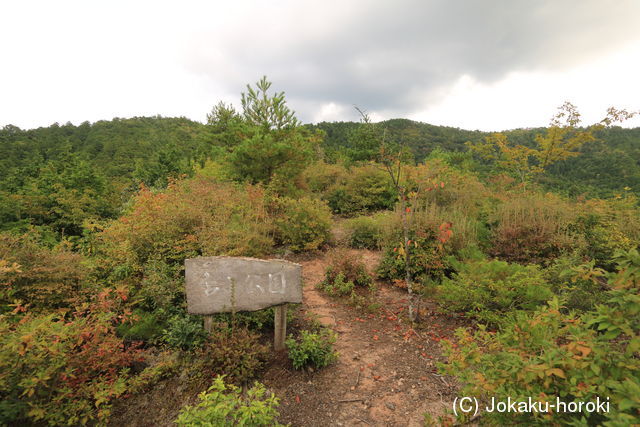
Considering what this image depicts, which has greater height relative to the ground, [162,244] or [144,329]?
[162,244]

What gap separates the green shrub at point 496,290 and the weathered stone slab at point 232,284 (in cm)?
249

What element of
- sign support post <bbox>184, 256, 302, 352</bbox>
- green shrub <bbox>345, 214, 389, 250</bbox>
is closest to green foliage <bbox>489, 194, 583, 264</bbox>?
green shrub <bbox>345, 214, 389, 250</bbox>

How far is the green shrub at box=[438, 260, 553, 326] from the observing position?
3.45 m

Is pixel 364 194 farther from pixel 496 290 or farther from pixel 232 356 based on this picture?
pixel 232 356

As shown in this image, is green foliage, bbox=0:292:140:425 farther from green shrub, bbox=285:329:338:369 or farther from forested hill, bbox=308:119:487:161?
forested hill, bbox=308:119:487:161

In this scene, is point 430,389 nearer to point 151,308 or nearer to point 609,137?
point 151,308

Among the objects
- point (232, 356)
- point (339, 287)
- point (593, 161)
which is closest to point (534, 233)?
point (339, 287)

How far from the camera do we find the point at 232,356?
9.93 feet

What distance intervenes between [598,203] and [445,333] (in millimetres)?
6476

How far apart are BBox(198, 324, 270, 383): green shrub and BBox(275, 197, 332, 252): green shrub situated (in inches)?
155

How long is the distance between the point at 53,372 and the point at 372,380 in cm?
303

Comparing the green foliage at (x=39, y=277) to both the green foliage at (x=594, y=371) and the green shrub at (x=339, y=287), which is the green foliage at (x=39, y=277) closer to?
the green shrub at (x=339, y=287)

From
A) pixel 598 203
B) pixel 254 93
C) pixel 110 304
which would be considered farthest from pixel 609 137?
pixel 110 304

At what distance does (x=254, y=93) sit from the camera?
10039 mm
